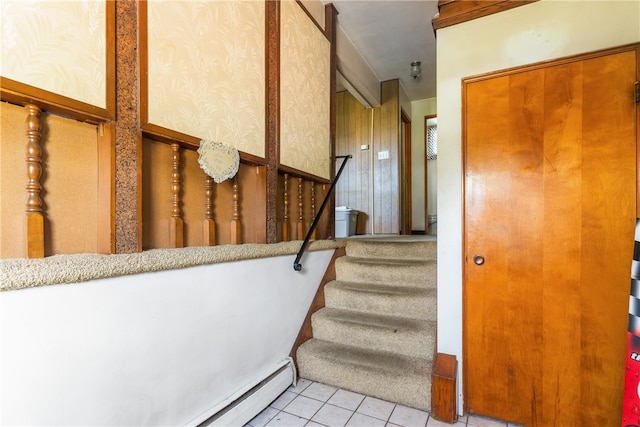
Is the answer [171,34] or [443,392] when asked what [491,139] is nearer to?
[443,392]

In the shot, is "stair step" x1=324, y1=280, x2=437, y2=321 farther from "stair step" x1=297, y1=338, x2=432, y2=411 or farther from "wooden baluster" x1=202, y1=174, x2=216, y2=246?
"wooden baluster" x1=202, y1=174, x2=216, y2=246

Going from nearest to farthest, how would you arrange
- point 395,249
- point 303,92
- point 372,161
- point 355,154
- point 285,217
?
1. point 285,217
2. point 303,92
3. point 395,249
4. point 372,161
5. point 355,154

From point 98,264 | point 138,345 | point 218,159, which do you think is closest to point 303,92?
point 218,159

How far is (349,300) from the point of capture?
2.34 m

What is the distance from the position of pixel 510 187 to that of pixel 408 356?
1.22 metres

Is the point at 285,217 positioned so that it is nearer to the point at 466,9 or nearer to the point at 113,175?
the point at 113,175

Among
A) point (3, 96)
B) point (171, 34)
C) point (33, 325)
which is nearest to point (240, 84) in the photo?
point (171, 34)

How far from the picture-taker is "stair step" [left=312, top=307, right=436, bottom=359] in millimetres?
1911

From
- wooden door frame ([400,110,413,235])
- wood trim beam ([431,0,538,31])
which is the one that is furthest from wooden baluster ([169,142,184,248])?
wooden door frame ([400,110,413,235])

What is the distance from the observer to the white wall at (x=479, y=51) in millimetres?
1403

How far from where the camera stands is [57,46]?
952 mm

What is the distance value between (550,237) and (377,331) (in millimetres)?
1164

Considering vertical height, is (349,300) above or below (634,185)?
below

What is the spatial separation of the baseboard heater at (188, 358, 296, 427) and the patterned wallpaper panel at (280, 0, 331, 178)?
1.37m
